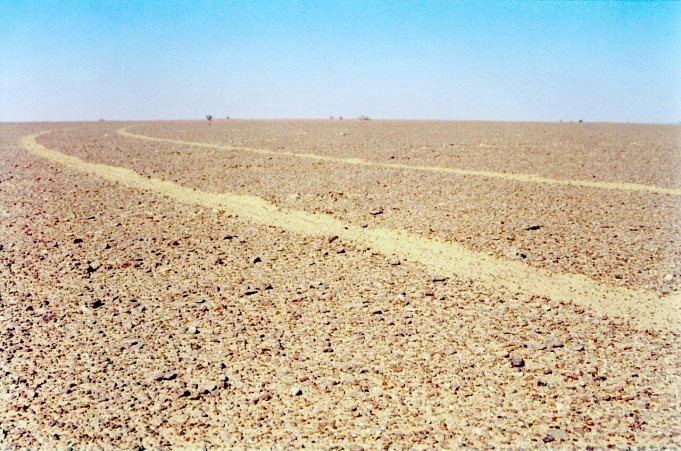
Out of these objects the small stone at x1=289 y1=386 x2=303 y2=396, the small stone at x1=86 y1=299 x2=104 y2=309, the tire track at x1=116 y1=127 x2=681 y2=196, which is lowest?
the small stone at x1=289 y1=386 x2=303 y2=396

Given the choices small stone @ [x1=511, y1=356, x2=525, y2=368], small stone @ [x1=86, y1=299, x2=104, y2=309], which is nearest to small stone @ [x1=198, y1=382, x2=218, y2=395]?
small stone @ [x1=86, y1=299, x2=104, y2=309]

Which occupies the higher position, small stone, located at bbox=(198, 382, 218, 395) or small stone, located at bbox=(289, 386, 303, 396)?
small stone, located at bbox=(198, 382, 218, 395)

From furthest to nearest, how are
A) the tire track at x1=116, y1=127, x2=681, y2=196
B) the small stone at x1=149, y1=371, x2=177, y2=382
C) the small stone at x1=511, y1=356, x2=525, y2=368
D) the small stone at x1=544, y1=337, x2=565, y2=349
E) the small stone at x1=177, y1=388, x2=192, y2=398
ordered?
the tire track at x1=116, y1=127, x2=681, y2=196 < the small stone at x1=544, y1=337, x2=565, y2=349 < the small stone at x1=511, y1=356, x2=525, y2=368 < the small stone at x1=149, y1=371, x2=177, y2=382 < the small stone at x1=177, y1=388, x2=192, y2=398

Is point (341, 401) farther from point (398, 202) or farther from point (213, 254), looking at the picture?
point (398, 202)

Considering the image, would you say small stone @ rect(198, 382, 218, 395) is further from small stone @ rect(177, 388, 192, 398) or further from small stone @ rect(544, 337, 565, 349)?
small stone @ rect(544, 337, 565, 349)

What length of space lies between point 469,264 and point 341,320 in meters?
2.63

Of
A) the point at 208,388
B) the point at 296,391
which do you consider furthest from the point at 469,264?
the point at 208,388

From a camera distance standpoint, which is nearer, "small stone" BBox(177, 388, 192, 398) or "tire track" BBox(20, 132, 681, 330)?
"small stone" BBox(177, 388, 192, 398)

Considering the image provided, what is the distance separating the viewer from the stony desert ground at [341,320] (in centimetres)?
399

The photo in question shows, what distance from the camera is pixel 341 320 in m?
5.77

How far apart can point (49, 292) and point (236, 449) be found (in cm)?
396

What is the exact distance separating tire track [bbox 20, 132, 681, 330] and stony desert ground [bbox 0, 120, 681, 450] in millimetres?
45

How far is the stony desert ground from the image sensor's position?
3.99 meters

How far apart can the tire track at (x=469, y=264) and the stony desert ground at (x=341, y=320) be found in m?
0.04
